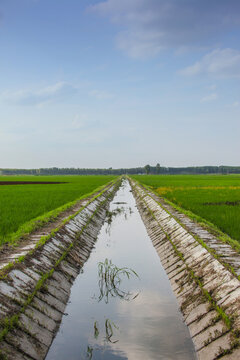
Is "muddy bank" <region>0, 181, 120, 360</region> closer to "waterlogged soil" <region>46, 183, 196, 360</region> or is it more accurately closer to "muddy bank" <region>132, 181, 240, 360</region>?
"waterlogged soil" <region>46, 183, 196, 360</region>

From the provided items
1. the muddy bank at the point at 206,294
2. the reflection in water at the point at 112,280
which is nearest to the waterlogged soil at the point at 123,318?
the reflection in water at the point at 112,280

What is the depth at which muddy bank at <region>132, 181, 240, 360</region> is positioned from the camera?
4.24 meters

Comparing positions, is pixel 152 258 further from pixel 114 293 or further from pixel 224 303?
pixel 224 303

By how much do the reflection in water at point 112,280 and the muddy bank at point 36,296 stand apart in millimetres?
688

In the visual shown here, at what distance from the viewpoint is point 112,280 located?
7215 millimetres

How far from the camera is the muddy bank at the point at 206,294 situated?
4242 mm

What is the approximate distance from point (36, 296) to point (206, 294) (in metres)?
2.97

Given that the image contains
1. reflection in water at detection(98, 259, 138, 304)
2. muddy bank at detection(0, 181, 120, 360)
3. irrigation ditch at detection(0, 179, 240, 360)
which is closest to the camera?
muddy bank at detection(0, 181, 120, 360)

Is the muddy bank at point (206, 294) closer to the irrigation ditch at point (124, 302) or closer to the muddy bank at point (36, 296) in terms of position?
the irrigation ditch at point (124, 302)

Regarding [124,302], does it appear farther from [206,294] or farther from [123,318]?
[206,294]

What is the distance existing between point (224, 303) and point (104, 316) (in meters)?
2.02

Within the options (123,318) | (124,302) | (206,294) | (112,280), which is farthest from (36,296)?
(206,294)

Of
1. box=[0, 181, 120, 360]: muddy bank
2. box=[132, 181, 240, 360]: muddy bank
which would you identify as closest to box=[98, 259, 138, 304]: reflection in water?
box=[0, 181, 120, 360]: muddy bank

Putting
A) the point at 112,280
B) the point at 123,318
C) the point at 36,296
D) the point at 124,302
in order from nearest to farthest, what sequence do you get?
the point at 123,318 → the point at 36,296 → the point at 124,302 → the point at 112,280
